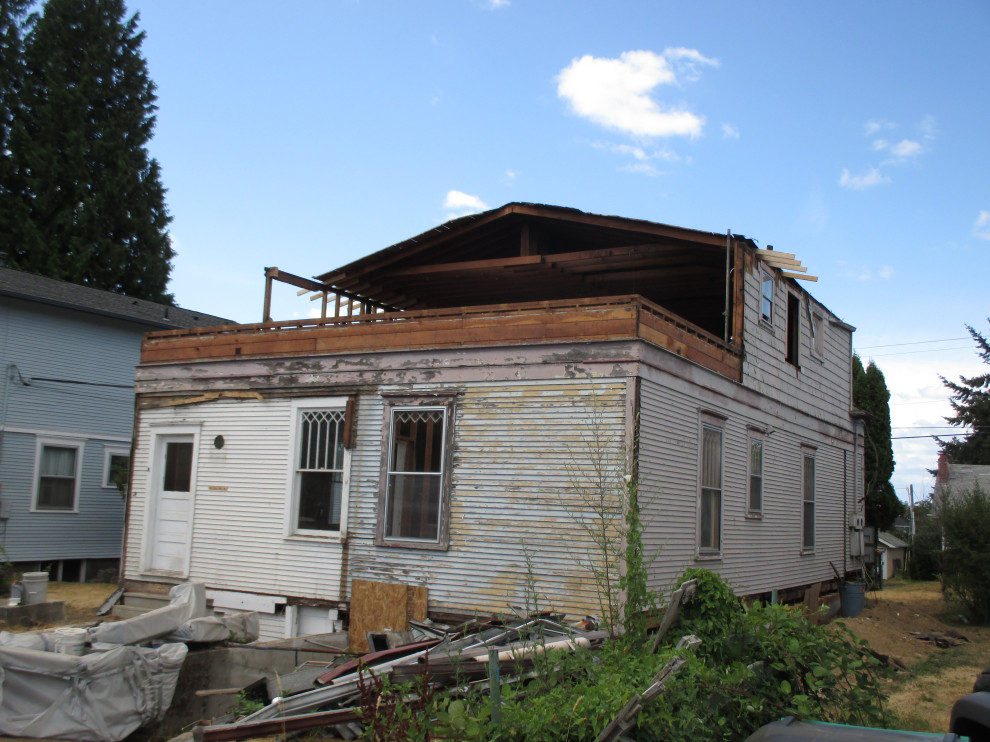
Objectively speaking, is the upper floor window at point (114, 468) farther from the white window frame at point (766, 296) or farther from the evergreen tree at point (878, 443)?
the evergreen tree at point (878, 443)

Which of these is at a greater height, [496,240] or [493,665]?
[496,240]

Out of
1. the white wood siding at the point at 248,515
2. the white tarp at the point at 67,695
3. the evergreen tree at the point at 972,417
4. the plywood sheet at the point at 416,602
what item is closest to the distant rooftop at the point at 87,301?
the white wood siding at the point at 248,515

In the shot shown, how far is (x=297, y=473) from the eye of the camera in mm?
12516

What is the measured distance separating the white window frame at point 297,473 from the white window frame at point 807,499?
8.84 m

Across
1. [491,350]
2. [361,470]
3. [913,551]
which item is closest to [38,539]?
[361,470]

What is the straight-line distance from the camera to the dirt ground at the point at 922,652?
945 centimetres

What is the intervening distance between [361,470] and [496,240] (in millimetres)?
5953

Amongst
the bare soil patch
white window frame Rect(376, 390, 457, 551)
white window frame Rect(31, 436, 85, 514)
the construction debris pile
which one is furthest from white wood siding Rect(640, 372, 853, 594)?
white window frame Rect(31, 436, 85, 514)

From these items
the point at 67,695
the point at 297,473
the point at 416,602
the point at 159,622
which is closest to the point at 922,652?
the point at 416,602

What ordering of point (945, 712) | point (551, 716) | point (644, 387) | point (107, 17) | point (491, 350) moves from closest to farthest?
point (551, 716), point (945, 712), point (644, 387), point (491, 350), point (107, 17)

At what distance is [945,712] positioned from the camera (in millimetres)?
9398

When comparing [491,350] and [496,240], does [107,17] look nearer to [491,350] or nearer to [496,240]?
[496,240]

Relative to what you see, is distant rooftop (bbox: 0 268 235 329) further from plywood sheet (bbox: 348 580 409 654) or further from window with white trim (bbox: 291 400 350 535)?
plywood sheet (bbox: 348 580 409 654)

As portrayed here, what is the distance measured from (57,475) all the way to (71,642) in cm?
1123
